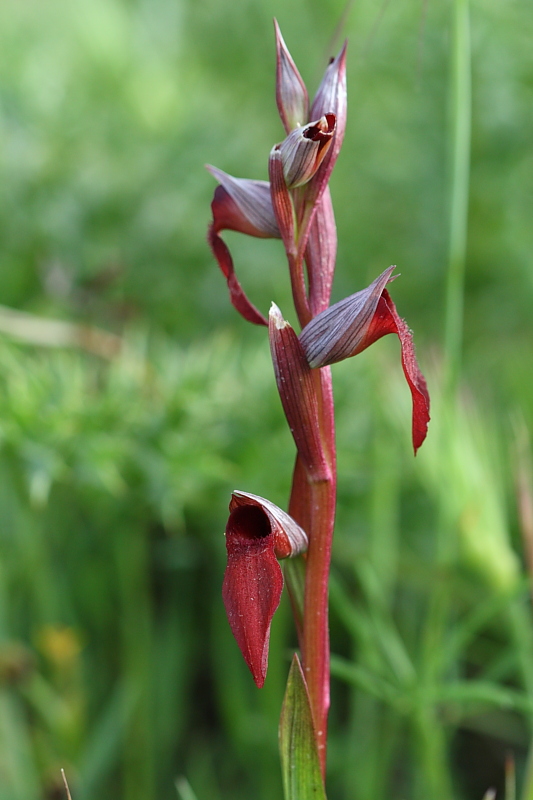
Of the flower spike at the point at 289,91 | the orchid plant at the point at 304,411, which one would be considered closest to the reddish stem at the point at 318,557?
the orchid plant at the point at 304,411

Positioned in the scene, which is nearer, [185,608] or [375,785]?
[375,785]

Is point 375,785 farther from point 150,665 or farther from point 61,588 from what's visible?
point 61,588

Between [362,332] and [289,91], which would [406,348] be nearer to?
[362,332]

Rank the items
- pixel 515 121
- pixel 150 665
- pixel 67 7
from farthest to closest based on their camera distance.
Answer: pixel 67 7, pixel 515 121, pixel 150 665

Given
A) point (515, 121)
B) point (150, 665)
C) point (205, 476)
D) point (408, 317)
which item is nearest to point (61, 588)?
point (150, 665)

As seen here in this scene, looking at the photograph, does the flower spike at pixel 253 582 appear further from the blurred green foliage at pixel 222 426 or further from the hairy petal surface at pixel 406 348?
the blurred green foliage at pixel 222 426

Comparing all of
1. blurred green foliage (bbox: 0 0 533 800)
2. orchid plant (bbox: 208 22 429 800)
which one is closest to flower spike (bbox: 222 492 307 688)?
orchid plant (bbox: 208 22 429 800)

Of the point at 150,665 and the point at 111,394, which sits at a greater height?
the point at 111,394
